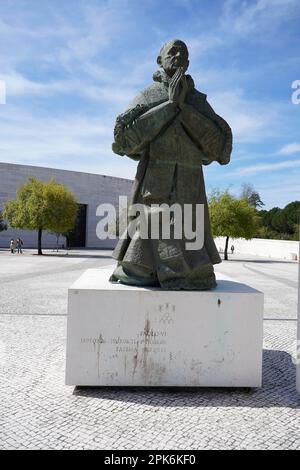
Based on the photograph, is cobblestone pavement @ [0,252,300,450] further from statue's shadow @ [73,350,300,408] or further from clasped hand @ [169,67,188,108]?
clasped hand @ [169,67,188,108]

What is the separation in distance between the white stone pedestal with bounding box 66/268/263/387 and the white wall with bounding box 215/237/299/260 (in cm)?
3175

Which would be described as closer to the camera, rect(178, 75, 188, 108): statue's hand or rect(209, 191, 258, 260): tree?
rect(178, 75, 188, 108): statue's hand

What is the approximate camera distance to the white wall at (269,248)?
36.8m

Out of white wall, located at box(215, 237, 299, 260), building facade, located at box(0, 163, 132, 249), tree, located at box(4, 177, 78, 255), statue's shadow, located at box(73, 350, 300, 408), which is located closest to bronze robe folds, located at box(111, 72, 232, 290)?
statue's shadow, located at box(73, 350, 300, 408)

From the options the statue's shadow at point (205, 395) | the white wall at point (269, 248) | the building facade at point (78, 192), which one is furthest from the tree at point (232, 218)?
the statue's shadow at point (205, 395)

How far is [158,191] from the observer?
4371 millimetres

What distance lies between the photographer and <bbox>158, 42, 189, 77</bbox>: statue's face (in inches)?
166

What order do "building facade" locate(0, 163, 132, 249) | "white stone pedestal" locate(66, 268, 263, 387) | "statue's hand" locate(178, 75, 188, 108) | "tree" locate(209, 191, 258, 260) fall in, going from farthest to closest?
"building facade" locate(0, 163, 132, 249) < "tree" locate(209, 191, 258, 260) < "statue's hand" locate(178, 75, 188, 108) < "white stone pedestal" locate(66, 268, 263, 387)

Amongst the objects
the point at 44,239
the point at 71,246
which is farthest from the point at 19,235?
the point at 71,246

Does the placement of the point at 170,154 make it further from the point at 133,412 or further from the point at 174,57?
the point at 133,412

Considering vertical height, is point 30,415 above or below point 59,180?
below

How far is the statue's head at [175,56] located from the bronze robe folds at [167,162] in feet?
0.44

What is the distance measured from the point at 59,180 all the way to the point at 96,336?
147 feet
